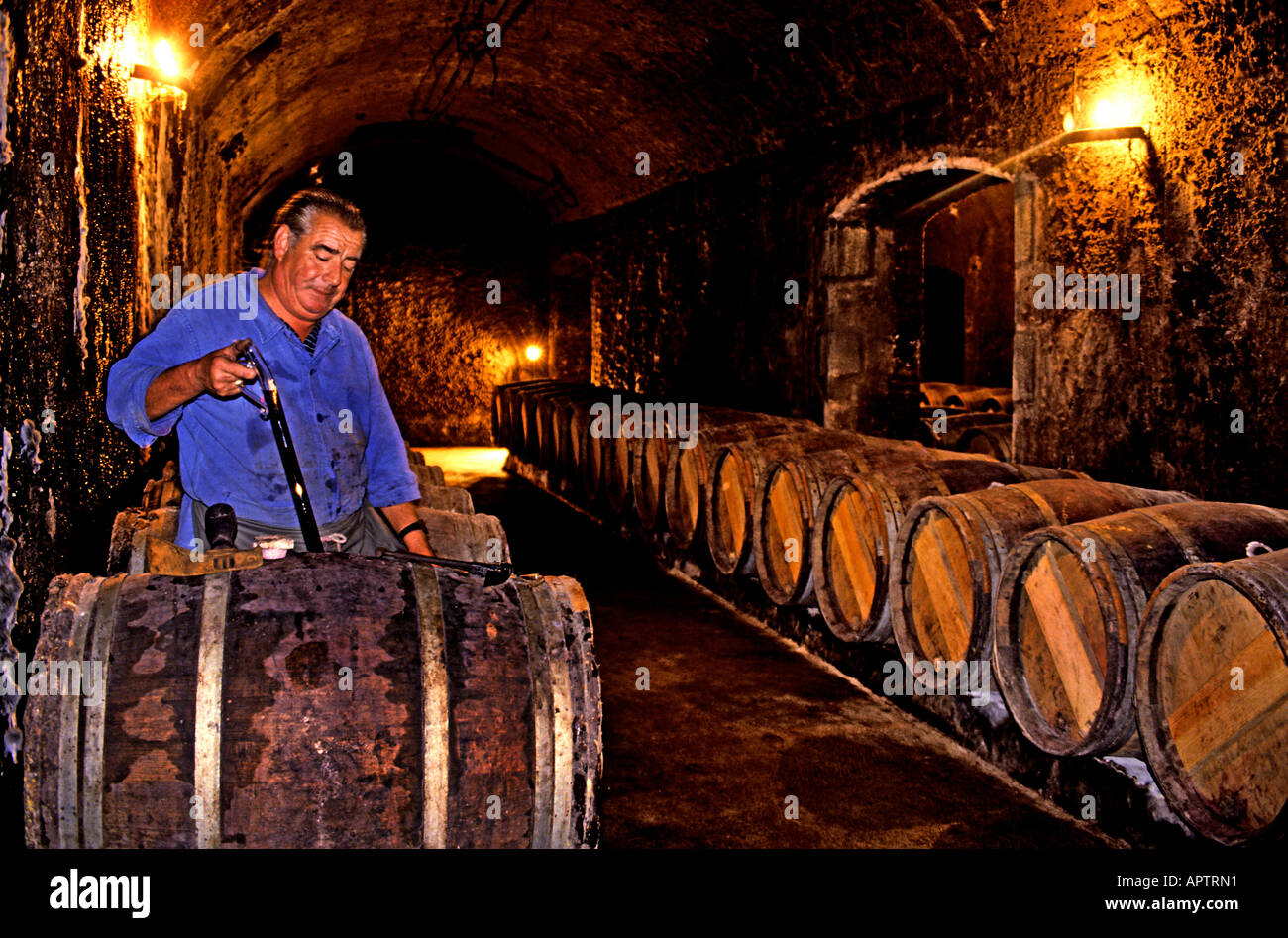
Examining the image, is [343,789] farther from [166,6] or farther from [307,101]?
[307,101]

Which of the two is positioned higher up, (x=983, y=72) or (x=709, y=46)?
(x=709, y=46)

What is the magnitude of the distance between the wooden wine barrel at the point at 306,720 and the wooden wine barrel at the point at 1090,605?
1605 mm

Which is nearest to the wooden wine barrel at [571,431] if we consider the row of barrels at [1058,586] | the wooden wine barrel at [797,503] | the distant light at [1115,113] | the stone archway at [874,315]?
the stone archway at [874,315]

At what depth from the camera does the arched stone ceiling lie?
530 centimetres

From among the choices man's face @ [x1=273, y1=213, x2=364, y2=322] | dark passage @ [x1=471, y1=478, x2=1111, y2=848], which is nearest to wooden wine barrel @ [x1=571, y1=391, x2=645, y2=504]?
dark passage @ [x1=471, y1=478, x2=1111, y2=848]

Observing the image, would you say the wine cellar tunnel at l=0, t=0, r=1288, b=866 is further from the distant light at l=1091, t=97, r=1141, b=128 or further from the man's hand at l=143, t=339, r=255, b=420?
the man's hand at l=143, t=339, r=255, b=420

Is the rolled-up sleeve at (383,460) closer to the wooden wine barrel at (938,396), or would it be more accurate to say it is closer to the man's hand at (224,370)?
the man's hand at (224,370)

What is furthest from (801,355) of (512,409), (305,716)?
(305,716)

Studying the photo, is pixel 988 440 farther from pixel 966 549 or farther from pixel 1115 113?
pixel 966 549

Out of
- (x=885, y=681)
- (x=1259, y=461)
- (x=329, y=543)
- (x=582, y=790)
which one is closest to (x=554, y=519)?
(x=885, y=681)

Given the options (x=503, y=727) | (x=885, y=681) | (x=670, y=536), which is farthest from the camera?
(x=670, y=536)
